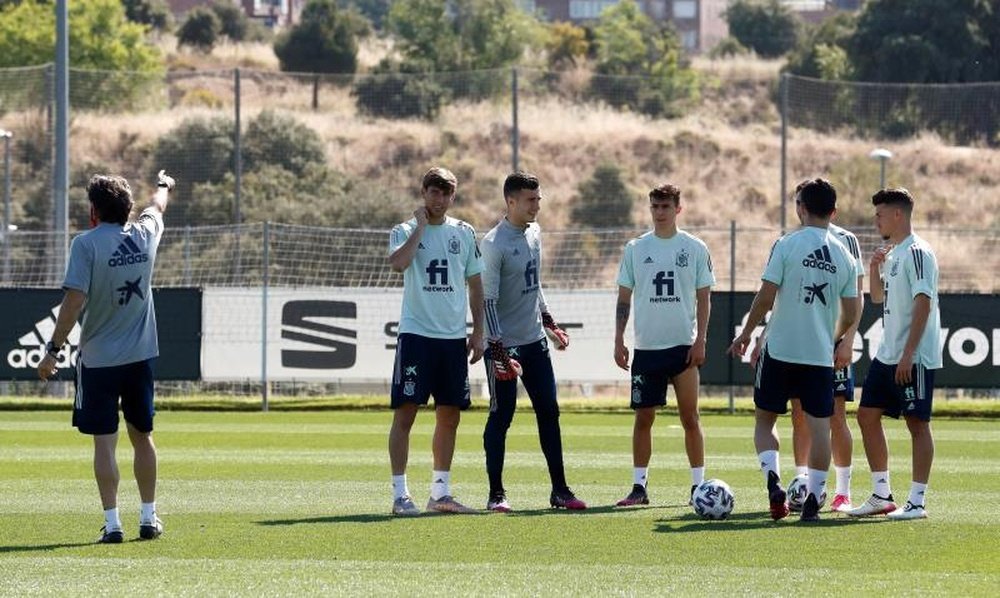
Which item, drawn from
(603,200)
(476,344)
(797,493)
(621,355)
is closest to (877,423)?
(797,493)

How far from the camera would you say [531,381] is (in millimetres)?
11992

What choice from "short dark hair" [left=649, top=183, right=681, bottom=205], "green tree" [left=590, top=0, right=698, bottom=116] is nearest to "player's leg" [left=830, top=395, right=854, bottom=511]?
"short dark hair" [left=649, top=183, right=681, bottom=205]

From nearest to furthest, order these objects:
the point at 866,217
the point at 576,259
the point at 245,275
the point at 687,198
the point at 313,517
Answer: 1. the point at 313,517
2. the point at 245,275
3. the point at 576,259
4. the point at 866,217
5. the point at 687,198

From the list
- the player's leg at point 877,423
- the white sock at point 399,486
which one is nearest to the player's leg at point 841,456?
the player's leg at point 877,423

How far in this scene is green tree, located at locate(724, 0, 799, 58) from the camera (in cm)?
8881

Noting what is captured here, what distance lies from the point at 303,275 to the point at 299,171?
16.2 m

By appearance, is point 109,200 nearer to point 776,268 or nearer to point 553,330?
point 553,330

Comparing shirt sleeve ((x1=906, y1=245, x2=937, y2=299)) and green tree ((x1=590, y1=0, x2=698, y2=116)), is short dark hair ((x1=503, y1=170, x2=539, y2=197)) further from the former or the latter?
green tree ((x1=590, y1=0, x2=698, y2=116))

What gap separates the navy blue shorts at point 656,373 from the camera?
1199 cm

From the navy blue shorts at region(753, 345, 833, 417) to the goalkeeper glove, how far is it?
155 centimetres

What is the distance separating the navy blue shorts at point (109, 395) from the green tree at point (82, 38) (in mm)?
51740

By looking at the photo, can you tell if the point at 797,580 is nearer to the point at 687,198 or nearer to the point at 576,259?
the point at 576,259

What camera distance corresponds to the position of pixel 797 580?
8.70m

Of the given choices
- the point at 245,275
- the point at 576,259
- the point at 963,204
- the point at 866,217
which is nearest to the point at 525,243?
the point at 245,275
